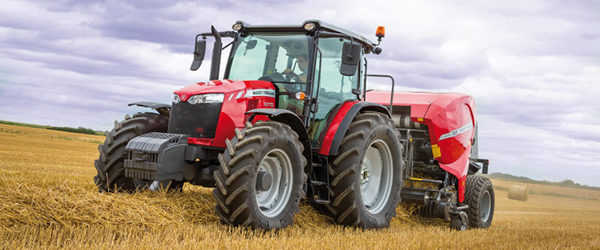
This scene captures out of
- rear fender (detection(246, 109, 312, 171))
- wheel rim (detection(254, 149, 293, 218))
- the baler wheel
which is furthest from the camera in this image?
the baler wheel

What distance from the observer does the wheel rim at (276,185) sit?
538 cm

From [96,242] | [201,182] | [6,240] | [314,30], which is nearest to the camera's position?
[6,240]

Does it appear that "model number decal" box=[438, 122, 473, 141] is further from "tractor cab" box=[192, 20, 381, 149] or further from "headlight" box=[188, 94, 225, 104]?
"headlight" box=[188, 94, 225, 104]

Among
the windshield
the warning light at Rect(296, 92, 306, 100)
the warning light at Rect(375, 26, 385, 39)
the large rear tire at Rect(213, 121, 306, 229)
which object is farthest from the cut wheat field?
the warning light at Rect(375, 26, 385, 39)

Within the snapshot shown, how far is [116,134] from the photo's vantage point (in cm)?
605

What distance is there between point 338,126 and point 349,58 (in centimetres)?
83

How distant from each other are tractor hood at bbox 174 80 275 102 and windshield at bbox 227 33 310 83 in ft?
1.02

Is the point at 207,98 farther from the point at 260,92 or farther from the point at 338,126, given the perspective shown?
the point at 338,126

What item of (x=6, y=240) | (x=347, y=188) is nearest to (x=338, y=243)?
(x=347, y=188)

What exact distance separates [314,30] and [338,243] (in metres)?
2.51

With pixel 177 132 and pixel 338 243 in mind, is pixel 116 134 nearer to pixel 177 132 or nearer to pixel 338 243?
pixel 177 132

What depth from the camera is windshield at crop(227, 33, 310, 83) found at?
6.20 meters

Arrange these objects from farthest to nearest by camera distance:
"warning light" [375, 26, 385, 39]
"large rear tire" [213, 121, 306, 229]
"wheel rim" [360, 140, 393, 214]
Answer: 1. "warning light" [375, 26, 385, 39]
2. "wheel rim" [360, 140, 393, 214]
3. "large rear tire" [213, 121, 306, 229]

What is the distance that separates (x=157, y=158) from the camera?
17.4 ft
